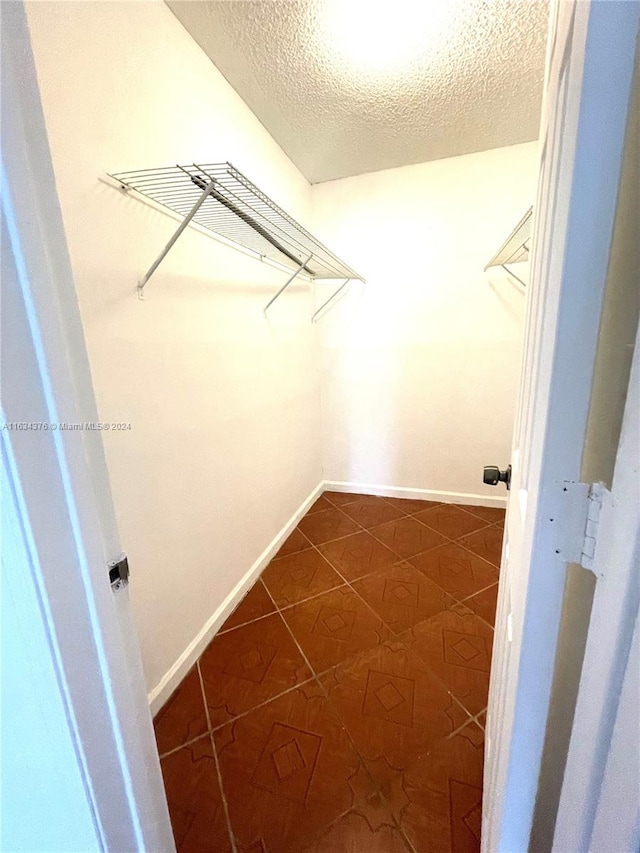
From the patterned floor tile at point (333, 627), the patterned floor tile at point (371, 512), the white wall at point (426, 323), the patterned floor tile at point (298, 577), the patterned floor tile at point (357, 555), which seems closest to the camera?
the patterned floor tile at point (333, 627)

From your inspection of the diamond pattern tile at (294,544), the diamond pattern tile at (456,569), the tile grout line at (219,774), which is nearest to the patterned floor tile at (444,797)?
the tile grout line at (219,774)

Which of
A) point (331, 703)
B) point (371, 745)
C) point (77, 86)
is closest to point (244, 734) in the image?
point (331, 703)

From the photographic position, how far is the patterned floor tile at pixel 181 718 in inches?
47.8

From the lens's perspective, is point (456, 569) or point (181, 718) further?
point (456, 569)

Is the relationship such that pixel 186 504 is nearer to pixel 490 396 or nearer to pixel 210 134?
pixel 210 134

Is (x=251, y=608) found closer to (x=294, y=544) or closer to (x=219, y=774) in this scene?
(x=294, y=544)

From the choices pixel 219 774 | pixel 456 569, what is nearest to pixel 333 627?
pixel 219 774

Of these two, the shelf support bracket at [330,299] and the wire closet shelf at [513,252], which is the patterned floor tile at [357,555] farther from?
the wire closet shelf at [513,252]

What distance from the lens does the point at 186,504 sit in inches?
56.4

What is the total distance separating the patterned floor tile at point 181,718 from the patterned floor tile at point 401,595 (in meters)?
0.87

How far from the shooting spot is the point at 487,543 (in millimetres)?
2283

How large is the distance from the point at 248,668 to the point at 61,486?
4.38 ft

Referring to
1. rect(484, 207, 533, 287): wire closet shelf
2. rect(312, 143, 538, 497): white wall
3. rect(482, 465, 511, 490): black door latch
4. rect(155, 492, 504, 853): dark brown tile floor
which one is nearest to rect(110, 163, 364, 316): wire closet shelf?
rect(312, 143, 538, 497): white wall

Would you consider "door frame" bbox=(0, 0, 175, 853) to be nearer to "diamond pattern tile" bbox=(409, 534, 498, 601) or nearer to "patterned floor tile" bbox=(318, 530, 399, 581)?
"patterned floor tile" bbox=(318, 530, 399, 581)
